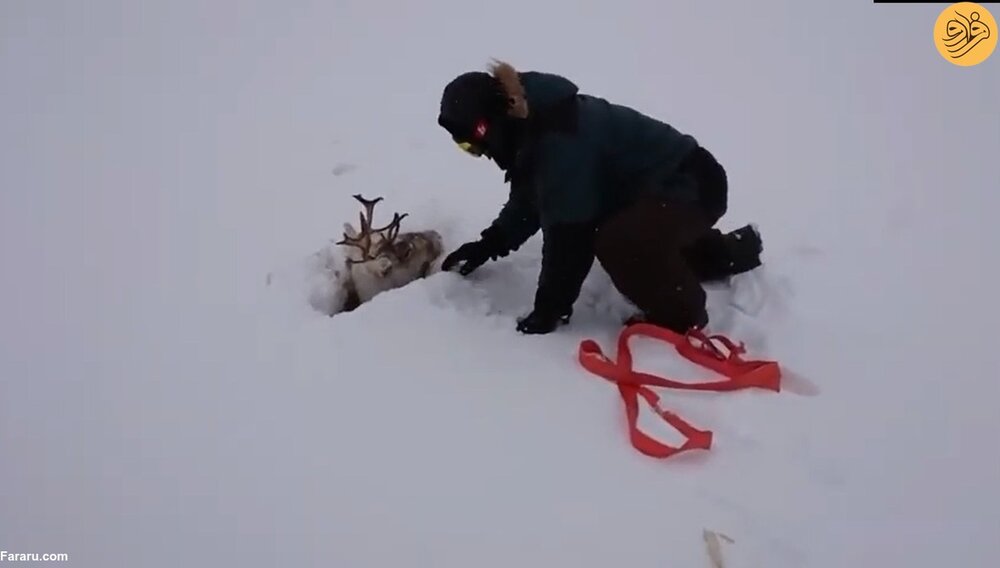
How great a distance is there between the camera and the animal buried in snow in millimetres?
1983

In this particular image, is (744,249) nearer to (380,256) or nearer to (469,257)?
(469,257)

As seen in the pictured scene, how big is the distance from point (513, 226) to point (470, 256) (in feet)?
0.39

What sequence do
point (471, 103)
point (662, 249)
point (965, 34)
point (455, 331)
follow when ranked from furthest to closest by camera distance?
1. point (965, 34)
2. point (455, 331)
3. point (662, 249)
4. point (471, 103)

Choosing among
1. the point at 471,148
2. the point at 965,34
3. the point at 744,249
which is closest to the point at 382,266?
the point at 471,148

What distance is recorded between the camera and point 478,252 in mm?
1991

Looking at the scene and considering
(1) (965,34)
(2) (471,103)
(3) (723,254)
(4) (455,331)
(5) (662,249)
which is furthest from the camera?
(1) (965,34)

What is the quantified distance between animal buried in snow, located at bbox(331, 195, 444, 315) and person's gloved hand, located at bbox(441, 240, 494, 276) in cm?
9

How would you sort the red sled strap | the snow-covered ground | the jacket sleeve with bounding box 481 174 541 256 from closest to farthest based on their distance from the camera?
the snow-covered ground
the red sled strap
the jacket sleeve with bounding box 481 174 541 256

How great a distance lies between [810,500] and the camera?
143cm

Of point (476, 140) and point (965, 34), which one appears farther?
point (965, 34)

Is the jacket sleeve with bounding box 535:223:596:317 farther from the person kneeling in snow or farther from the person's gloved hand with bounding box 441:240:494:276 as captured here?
the person's gloved hand with bounding box 441:240:494:276

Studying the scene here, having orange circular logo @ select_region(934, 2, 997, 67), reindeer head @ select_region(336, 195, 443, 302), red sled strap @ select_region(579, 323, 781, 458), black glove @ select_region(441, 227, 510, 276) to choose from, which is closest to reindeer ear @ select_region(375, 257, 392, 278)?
reindeer head @ select_region(336, 195, 443, 302)

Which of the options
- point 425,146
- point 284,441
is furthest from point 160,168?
point 284,441

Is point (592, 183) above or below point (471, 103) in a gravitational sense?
below
